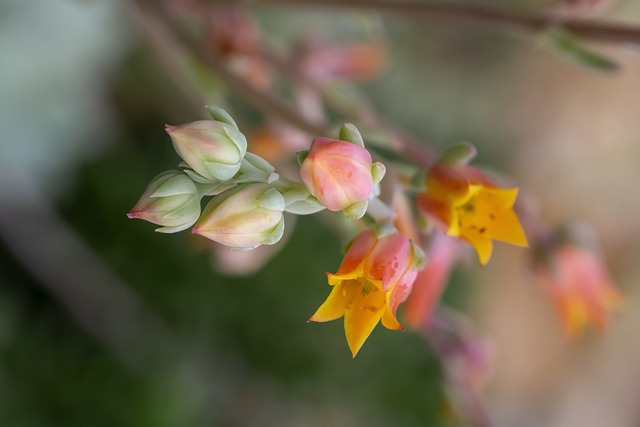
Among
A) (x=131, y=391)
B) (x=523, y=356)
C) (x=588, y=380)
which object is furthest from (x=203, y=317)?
(x=588, y=380)

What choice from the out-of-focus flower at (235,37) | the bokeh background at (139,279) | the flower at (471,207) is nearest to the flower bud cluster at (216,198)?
the flower at (471,207)

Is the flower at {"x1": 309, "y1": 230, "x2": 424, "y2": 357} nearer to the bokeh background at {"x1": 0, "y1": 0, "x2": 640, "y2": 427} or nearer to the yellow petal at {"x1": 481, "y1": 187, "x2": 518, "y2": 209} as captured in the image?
the yellow petal at {"x1": 481, "y1": 187, "x2": 518, "y2": 209}

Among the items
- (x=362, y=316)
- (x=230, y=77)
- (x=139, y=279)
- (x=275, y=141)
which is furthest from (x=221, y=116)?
(x=139, y=279)

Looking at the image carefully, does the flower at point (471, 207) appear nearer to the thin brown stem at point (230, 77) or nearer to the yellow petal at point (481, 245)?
the yellow petal at point (481, 245)

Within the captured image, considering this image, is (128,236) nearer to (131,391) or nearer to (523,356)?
(131,391)

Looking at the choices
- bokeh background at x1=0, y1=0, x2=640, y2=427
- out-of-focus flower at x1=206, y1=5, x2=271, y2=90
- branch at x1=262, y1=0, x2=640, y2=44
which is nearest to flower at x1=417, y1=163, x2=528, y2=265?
branch at x1=262, y1=0, x2=640, y2=44

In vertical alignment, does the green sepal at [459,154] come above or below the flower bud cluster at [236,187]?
below

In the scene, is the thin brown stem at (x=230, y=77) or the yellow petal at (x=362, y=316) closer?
the yellow petal at (x=362, y=316)

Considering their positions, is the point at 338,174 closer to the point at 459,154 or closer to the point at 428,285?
the point at 459,154
